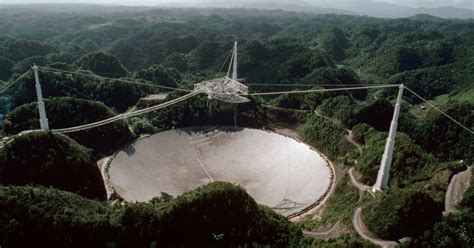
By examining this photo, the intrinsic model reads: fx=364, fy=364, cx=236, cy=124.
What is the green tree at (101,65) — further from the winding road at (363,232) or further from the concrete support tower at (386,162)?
the winding road at (363,232)

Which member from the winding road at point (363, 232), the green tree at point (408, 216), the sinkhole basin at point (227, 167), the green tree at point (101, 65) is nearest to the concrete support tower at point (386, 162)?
the winding road at point (363, 232)

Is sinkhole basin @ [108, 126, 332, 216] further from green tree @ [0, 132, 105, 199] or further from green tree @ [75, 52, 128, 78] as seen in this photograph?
green tree @ [75, 52, 128, 78]

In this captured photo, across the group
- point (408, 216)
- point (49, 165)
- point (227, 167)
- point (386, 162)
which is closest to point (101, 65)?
point (227, 167)

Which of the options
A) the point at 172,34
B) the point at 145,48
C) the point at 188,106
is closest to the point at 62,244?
the point at 188,106

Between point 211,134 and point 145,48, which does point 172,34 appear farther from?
point 211,134

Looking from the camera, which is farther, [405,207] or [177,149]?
Result: [177,149]

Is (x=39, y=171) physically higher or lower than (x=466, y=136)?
higher
